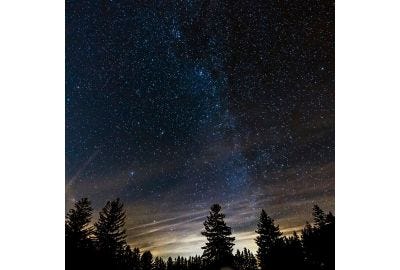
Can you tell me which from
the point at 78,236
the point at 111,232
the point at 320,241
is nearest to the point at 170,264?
the point at 111,232

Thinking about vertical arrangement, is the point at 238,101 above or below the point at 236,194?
above

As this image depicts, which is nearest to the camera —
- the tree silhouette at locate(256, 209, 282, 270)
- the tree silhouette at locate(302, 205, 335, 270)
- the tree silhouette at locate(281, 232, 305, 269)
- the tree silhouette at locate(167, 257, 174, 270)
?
the tree silhouette at locate(302, 205, 335, 270)

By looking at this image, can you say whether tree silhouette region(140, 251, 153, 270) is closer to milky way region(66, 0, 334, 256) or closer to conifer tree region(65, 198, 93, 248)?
milky way region(66, 0, 334, 256)

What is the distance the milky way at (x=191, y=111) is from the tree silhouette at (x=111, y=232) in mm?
77

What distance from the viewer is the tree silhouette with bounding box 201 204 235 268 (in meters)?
3.03

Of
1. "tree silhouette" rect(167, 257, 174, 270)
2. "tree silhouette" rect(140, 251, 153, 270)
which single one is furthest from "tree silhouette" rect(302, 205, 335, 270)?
"tree silhouette" rect(140, 251, 153, 270)

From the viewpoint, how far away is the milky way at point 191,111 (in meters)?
2.87

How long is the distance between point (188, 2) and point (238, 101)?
0.70 metres

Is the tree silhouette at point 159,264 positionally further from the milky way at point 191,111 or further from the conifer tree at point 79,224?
the conifer tree at point 79,224

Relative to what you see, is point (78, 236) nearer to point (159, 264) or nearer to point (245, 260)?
point (159, 264)

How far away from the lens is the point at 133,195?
315 cm

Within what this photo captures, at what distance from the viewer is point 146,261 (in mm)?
3350
